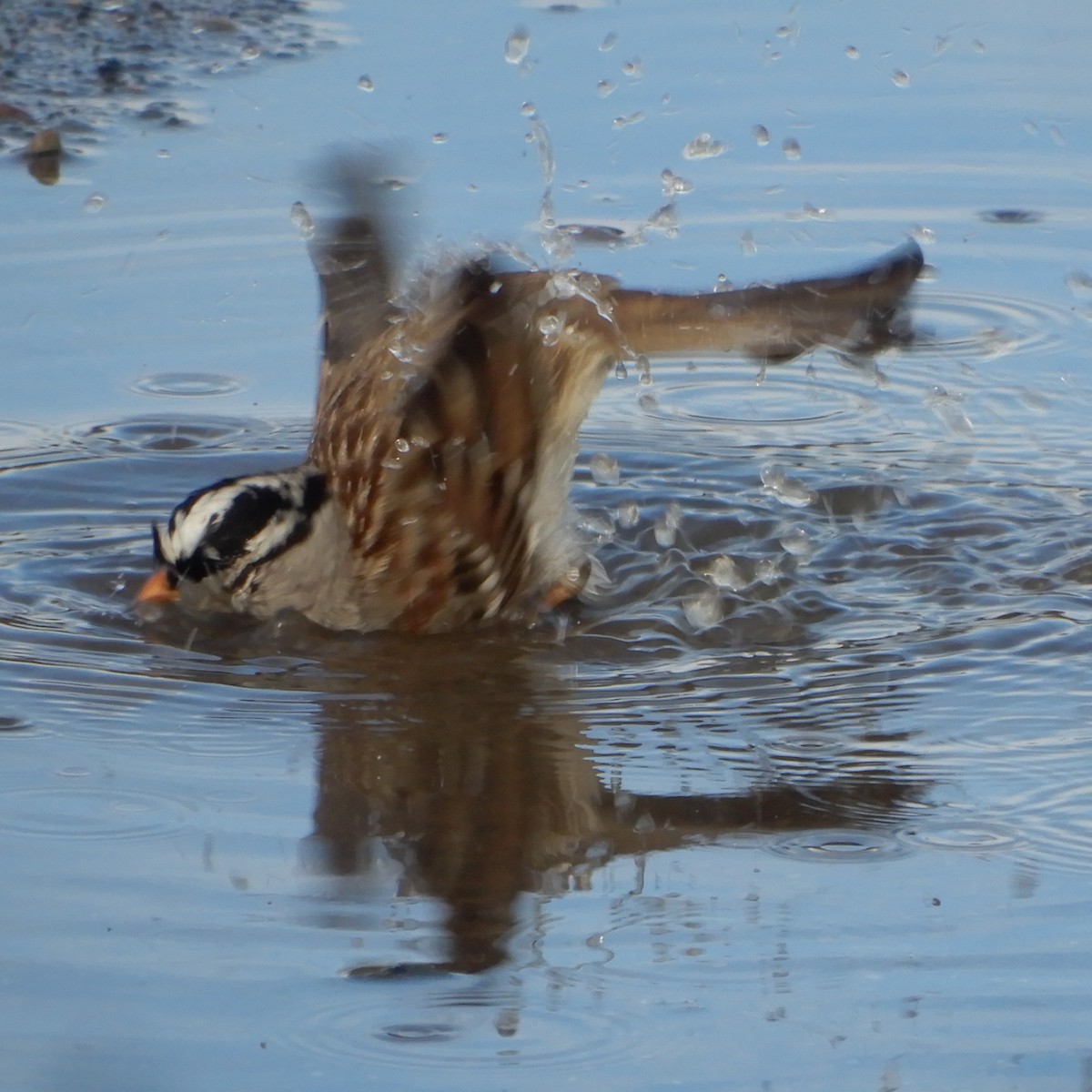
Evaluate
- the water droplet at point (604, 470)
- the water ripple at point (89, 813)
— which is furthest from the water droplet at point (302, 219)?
the water ripple at point (89, 813)

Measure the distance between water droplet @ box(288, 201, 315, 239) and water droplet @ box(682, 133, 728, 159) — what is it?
1.47 meters

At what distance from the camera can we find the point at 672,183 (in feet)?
Answer: 24.2

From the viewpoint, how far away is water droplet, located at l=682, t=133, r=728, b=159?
25.6 ft

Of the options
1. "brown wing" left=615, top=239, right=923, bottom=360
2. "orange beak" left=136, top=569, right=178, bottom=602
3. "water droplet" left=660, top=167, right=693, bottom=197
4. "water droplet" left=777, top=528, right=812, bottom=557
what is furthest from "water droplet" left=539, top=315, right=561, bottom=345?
"water droplet" left=660, top=167, right=693, bottom=197

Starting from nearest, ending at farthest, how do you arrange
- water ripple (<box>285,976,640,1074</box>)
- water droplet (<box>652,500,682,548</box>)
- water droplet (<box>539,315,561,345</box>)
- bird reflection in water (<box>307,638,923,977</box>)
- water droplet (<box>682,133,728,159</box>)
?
water ripple (<box>285,976,640,1074</box>)
bird reflection in water (<box>307,638,923,977</box>)
water droplet (<box>539,315,561,345</box>)
water droplet (<box>652,500,682,548</box>)
water droplet (<box>682,133,728,159</box>)

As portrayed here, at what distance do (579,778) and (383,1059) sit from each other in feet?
3.89

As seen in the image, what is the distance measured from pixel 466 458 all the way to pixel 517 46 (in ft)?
11.6

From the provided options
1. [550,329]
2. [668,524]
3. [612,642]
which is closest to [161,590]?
[612,642]

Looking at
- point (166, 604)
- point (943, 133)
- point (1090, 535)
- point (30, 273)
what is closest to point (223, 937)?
point (166, 604)

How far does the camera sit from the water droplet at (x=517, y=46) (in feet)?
27.7

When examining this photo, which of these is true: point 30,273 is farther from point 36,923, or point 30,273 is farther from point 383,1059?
point 383,1059

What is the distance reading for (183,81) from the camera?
8.71 m

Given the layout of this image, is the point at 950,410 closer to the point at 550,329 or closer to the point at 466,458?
the point at 550,329

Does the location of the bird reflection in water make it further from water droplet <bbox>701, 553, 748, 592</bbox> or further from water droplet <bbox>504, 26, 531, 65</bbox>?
water droplet <bbox>504, 26, 531, 65</bbox>
